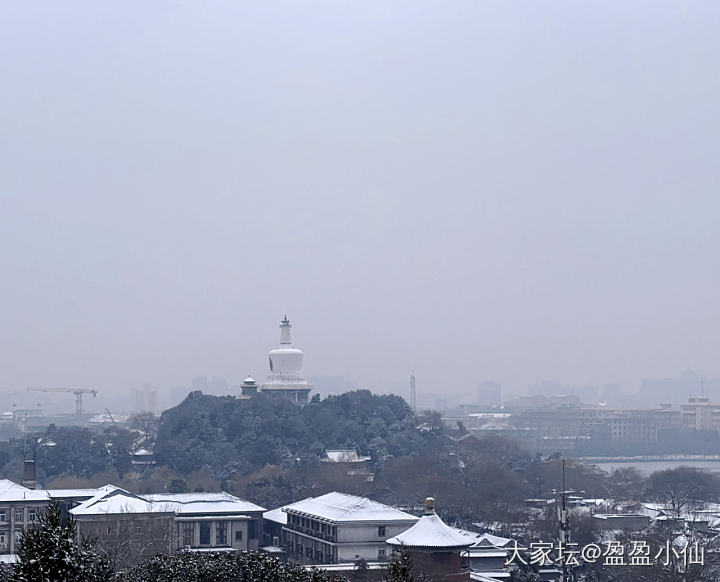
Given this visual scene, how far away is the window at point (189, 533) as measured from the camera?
4752cm

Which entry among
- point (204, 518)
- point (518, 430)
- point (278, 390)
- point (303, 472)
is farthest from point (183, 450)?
point (518, 430)

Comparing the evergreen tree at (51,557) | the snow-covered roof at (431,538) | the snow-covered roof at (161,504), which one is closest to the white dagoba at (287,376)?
the snow-covered roof at (161,504)

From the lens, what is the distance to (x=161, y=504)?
47875 mm

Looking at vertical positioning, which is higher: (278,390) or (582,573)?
(278,390)

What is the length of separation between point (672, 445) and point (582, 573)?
365 ft

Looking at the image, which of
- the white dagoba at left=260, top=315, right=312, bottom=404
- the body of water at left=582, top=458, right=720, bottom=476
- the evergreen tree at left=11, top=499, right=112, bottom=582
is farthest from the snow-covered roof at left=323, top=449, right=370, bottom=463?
the evergreen tree at left=11, top=499, right=112, bottom=582

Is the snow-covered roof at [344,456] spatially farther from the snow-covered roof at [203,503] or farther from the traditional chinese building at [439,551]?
the traditional chinese building at [439,551]

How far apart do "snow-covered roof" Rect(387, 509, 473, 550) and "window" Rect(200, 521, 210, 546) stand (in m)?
14.0

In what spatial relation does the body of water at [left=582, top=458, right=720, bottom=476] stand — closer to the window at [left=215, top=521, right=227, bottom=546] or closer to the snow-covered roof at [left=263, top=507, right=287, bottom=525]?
the snow-covered roof at [left=263, top=507, right=287, bottom=525]

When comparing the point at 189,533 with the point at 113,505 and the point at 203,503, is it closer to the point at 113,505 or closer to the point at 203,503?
the point at 203,503

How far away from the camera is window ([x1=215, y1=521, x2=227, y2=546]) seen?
4888 centimetres

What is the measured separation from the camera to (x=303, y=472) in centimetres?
7156

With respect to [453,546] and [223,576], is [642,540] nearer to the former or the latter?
[453,546]

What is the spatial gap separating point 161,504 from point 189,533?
4.37 feet
